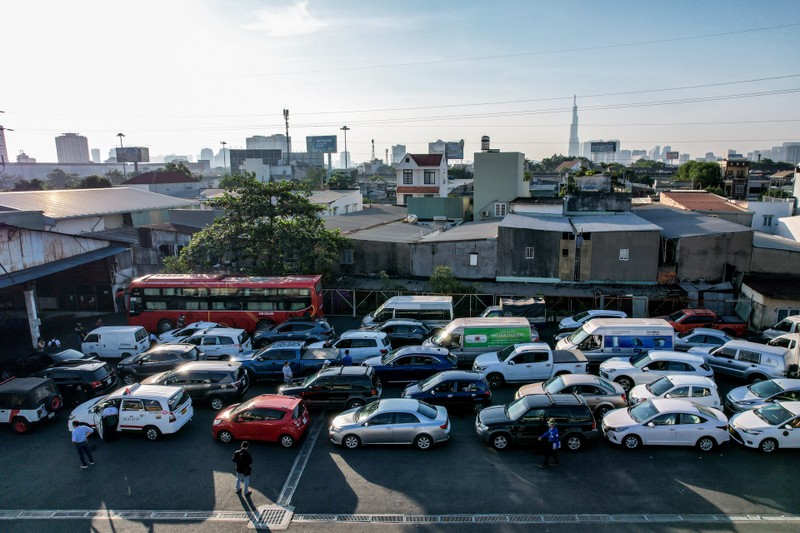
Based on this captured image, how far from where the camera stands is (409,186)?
6794cm

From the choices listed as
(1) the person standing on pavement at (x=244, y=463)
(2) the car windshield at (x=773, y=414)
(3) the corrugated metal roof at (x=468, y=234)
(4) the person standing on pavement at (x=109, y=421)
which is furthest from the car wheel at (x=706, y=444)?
(3) the corrugated metal roof at (x=468, y=234)

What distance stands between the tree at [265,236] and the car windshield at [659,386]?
60.2ft

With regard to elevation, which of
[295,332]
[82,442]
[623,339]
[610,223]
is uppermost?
[610,223]

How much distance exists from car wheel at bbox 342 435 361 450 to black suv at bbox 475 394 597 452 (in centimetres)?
360

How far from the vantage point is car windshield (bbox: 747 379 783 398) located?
16347mm

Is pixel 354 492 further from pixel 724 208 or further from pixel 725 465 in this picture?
pixel 724 208

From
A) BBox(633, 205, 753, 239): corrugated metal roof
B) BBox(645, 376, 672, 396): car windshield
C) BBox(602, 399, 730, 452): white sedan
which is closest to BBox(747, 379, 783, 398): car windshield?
BBox(645, 376, 672, 396): car windshield

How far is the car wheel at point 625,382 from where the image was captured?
18406 millimetres

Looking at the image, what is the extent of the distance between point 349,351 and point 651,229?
19.4 meters

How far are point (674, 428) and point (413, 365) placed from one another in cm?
881

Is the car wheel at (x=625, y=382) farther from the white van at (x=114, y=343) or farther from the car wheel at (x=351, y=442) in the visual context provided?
the white van at (x=114, y=343)

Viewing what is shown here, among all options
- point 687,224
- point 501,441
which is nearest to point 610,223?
point 687,224

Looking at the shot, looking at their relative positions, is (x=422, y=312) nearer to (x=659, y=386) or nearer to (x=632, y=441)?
(x=659, y=386)

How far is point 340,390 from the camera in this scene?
56.3ft
